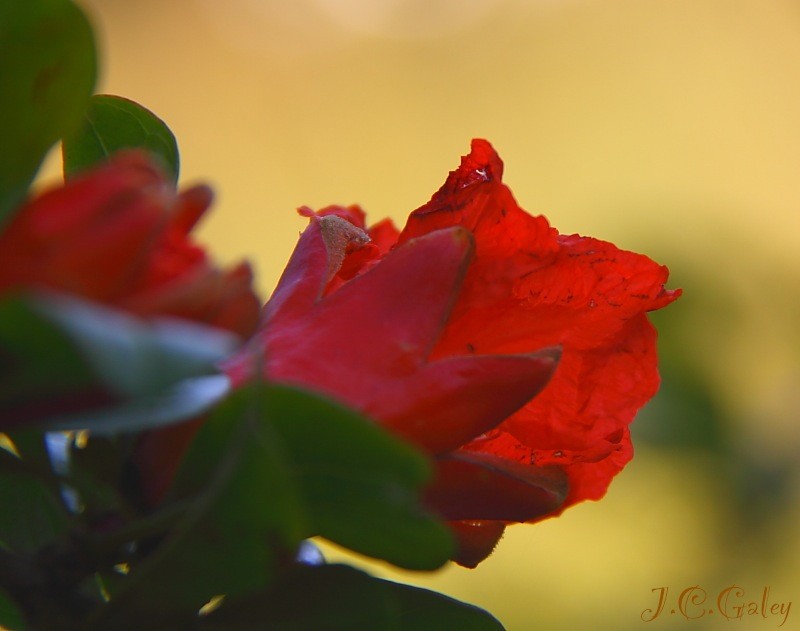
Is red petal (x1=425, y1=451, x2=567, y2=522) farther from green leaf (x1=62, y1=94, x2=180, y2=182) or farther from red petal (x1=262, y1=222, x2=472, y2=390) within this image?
green leaf (x1=62, y1=94, x2=180, y2=182)

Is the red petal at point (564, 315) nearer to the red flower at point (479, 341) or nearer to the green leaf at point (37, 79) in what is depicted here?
the red flower at point (479, 341)

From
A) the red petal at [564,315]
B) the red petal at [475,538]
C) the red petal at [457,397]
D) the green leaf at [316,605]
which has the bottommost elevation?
the green leaf at [316,605]

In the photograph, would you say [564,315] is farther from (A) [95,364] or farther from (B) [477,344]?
(A) [95,364]

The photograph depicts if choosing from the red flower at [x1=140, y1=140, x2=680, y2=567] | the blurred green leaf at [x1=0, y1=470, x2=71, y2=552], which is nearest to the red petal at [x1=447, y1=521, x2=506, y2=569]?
the red flower at [x1=140, y1=140, x2=680, y2=567]

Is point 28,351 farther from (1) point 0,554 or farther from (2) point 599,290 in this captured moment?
(2) point 599,290

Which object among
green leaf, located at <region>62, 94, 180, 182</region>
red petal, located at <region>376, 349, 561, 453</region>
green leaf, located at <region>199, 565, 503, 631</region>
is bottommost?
green leaf, located at <region>199, 565, 503, 631</region>

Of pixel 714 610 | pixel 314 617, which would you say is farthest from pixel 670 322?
pixel 314 617

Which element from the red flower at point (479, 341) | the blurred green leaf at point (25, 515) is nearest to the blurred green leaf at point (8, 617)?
the blurred green leaf at point (25, 515)
